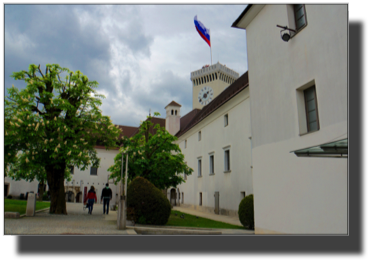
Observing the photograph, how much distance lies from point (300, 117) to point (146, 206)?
840 cm

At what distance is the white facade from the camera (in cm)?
2203

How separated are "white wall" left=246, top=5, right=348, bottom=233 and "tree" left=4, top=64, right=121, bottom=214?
10.7m

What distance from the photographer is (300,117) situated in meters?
9.98

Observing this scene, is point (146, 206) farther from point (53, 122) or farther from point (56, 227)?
point (53, 122)

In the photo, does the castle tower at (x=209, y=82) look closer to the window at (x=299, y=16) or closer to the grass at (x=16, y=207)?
the grass at (x=16, y=207)

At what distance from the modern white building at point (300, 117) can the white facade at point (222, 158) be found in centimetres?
924

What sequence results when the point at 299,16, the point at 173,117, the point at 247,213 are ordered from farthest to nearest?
the point at 173,117
the point at 247,213
the point at 299,16

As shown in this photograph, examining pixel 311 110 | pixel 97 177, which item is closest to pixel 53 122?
pixel 311 110

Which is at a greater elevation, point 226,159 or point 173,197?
point 226,159

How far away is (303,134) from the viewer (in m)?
9.70

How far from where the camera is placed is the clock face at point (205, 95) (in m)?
65.0

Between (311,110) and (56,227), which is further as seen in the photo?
(56,227)
